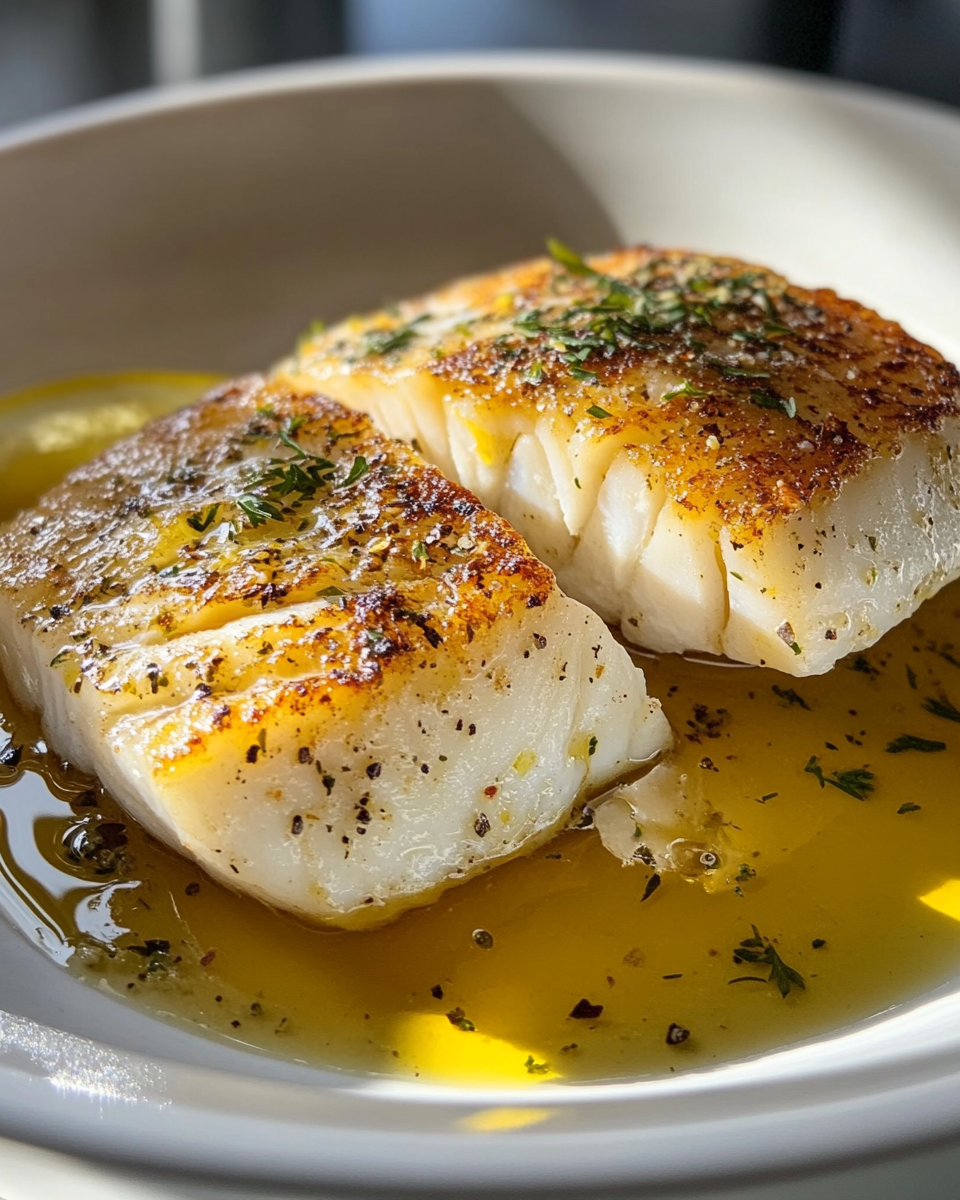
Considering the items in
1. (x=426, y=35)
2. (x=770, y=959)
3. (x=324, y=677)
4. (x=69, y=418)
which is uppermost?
(x=426, y=35)

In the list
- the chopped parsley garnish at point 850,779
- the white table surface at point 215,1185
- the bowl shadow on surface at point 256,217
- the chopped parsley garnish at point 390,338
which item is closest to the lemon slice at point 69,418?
the bowl shadow on surface at point 256,217

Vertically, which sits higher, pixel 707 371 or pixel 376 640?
pixel 707 371

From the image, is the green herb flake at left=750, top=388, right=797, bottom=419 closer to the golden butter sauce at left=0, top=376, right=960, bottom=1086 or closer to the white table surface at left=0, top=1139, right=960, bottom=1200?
the golden butter sauce at left=0, top=376, right=960, bottom=1086

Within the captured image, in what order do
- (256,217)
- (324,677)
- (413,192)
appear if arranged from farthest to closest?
(413,192) < (256,217) < (324,677)

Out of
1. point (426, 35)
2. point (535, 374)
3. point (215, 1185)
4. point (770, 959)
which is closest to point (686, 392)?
point (535, 374)

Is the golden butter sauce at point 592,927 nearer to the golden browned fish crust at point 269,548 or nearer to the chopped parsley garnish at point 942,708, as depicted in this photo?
the chopped parsley garnish at point 942,708

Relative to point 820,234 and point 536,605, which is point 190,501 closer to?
point 536,605

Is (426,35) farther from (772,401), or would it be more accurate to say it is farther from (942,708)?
(942,708)

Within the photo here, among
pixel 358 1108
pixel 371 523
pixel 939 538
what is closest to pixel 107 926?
pixel 358 1108
